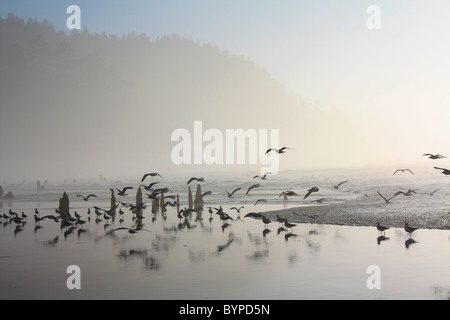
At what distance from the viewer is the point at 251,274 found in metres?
16.0

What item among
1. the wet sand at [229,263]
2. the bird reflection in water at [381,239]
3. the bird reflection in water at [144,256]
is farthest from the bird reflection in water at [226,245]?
the bird reflection in water at [381,239]

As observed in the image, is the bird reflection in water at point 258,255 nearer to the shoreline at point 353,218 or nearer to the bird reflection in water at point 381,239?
the bird reflection in water at point 381,239

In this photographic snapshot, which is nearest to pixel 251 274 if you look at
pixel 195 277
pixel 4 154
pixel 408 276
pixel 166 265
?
pixel 195 277

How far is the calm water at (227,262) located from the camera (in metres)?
14.1

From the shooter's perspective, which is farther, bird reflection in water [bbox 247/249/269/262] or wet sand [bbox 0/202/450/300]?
bird reflection in water [bbox 247/249/269/262]

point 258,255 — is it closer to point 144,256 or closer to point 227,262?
point 227,262

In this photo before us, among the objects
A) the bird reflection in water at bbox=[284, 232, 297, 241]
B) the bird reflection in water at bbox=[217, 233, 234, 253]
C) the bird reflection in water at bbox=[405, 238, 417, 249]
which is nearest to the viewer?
the bird reflection in water at bbox=[405, 238, 417, 249]

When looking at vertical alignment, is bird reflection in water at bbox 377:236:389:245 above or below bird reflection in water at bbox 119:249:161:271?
above

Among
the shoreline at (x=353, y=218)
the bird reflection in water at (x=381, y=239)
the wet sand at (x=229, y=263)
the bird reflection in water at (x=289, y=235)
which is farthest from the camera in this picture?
the shoreline at (x=353, y=218)

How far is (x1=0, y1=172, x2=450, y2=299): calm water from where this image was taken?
1405 cm

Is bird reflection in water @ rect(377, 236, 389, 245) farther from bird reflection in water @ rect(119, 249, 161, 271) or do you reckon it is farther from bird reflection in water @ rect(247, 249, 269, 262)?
bird reflection in water @ rect(119, 249, 161, 271)

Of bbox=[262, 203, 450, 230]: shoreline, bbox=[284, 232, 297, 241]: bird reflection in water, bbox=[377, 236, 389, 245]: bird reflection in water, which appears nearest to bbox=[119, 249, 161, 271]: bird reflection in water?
bbox=[284, 232, 297, 241]: bird reflection in water

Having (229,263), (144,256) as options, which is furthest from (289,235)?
(144,256)
